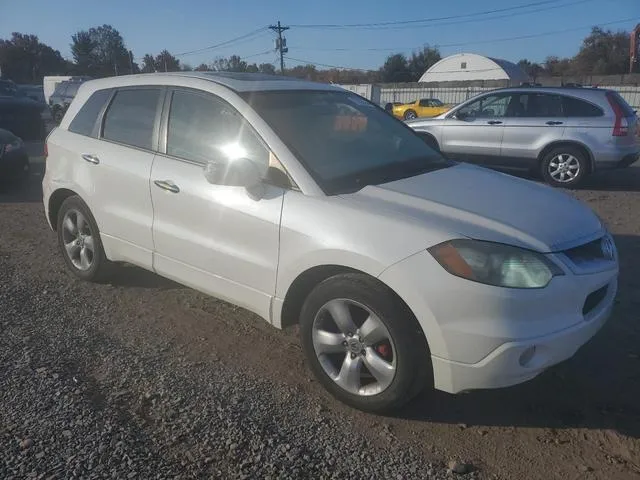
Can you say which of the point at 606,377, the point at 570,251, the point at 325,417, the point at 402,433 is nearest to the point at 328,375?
the point at 325,417

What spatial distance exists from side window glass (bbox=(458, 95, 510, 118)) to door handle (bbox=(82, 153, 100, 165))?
7.64m

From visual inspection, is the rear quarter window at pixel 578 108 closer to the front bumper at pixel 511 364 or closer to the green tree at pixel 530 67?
the front bumper at pixel 511 364

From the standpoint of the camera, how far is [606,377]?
330 cm

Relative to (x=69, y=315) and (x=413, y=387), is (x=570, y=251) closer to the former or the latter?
(x=413, y=387)

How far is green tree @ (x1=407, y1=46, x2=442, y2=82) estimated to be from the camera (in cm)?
7625

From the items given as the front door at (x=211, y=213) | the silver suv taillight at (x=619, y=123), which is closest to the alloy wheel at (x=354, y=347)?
the front door at (x=211, y=213)

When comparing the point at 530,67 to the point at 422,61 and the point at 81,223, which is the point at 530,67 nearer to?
the point at 422,61

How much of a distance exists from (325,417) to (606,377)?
171 centimetres

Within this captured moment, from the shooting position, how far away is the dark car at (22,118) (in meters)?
13.5

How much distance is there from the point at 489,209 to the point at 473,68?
2451 inches

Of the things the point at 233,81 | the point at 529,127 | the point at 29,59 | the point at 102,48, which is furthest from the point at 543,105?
the point at 102,48

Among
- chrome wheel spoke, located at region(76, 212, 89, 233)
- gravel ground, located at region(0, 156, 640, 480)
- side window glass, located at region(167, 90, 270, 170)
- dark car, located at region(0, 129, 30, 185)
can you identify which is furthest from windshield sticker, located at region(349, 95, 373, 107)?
dark car, located at region(0, 129, 30, 185)

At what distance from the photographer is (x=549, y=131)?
9305mm

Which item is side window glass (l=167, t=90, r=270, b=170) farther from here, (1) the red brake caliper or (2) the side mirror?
(1) the red brake caliper
